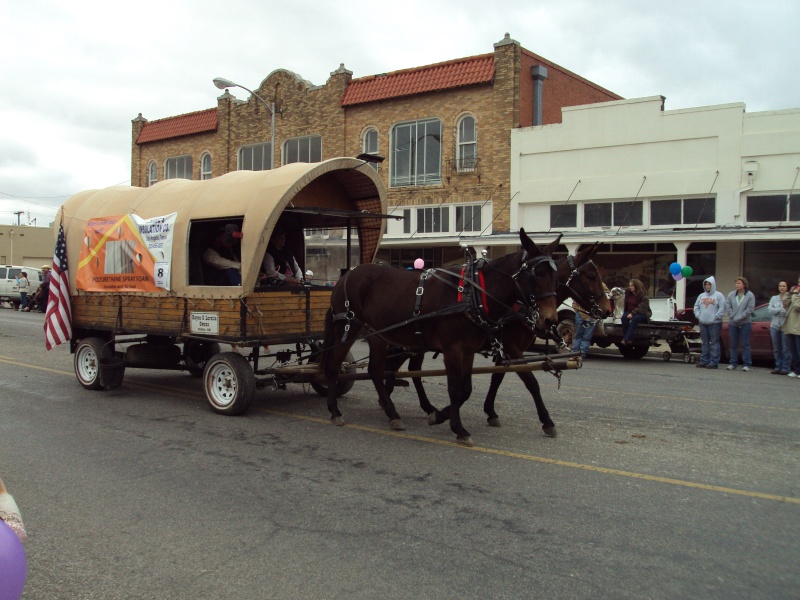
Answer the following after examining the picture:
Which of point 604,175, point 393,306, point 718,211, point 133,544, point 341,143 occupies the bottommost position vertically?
point 133,544

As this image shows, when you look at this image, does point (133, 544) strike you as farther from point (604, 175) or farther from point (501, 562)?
point (604, 175)

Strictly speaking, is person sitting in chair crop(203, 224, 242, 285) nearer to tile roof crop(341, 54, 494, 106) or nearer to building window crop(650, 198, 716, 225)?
building window crop(650, 198, 716, 225)

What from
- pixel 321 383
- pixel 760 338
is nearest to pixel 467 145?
pixel 760 338

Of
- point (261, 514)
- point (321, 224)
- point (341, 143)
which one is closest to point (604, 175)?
point (341, 143)

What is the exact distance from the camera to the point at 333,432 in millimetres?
7648

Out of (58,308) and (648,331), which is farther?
(648,331)

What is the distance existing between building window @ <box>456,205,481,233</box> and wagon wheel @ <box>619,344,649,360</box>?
11.1 metres

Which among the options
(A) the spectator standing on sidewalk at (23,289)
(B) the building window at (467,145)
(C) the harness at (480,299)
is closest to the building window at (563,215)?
(B) the building window at (467,145)

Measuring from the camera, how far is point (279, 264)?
10.1 meters

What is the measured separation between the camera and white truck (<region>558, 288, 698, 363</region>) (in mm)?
15695

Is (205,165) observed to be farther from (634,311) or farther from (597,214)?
(634,311)

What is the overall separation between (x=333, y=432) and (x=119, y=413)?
293cm

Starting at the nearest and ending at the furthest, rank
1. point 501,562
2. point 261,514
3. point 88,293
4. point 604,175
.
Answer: point 501,562
point 261,514
point 88,293
point 604,175

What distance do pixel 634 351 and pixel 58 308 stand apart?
41.8ft
